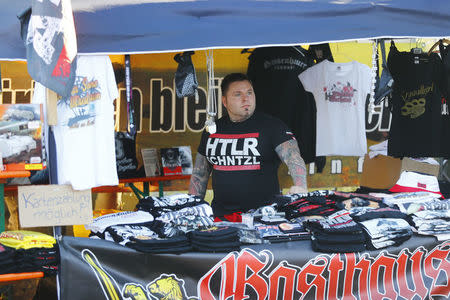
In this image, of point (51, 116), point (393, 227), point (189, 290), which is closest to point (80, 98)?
point (51, 116)

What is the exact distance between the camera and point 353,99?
5.81 m

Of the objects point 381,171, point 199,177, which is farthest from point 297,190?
point 381,171

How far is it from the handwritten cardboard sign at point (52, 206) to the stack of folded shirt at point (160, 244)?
33 cm

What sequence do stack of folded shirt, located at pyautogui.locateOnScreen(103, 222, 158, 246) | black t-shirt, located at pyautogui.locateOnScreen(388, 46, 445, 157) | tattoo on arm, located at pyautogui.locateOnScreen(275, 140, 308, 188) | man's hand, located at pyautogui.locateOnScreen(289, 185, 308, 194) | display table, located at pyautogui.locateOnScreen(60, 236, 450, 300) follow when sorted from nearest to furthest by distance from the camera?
display table, located at pyautogui.locateOnScreen(60, 236, 450, 300) → stack of folded shirt, located at pyautogui.locateOnScreen(103, 222, 158, 246) → man's hand, located at pyautogui.locateOnScreen(289, 185, 308, 194) → tattoo on arm, located at pyautogui.locateOnScreen(275, 140, 308, 188) → black t-shirt, located at pyautogui.locateOnScreen(388, 46, 445, 157)

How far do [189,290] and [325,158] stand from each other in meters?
2.99

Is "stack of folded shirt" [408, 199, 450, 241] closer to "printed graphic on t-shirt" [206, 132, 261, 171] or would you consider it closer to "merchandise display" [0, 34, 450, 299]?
"merchandise display" [0, 34, 450, 299]

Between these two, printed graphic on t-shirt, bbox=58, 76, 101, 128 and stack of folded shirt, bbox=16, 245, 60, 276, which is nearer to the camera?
stack of folded shirt, bbox=16, 245, 60, 276

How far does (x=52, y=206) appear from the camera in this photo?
339cm

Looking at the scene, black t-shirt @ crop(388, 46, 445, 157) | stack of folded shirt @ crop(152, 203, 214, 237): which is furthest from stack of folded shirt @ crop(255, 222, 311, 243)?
black t-shirt @ crop(388, 46, 445, 157)

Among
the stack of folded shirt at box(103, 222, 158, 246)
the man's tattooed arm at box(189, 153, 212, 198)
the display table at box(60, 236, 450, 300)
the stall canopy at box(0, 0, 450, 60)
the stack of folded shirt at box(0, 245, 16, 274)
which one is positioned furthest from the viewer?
the man's tattooed arm at box(189, 153, 212, 198)

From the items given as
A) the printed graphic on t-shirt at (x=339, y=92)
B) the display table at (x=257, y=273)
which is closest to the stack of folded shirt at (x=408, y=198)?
the display table at (x=257, y=273)

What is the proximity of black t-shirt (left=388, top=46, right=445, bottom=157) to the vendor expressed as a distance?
52.6 inches

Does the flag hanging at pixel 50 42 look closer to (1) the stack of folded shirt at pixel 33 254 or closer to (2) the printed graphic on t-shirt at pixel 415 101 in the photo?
(1) the stack of folded shirt at pixel 33 254

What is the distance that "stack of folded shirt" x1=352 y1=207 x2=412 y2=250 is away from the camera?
361cm
